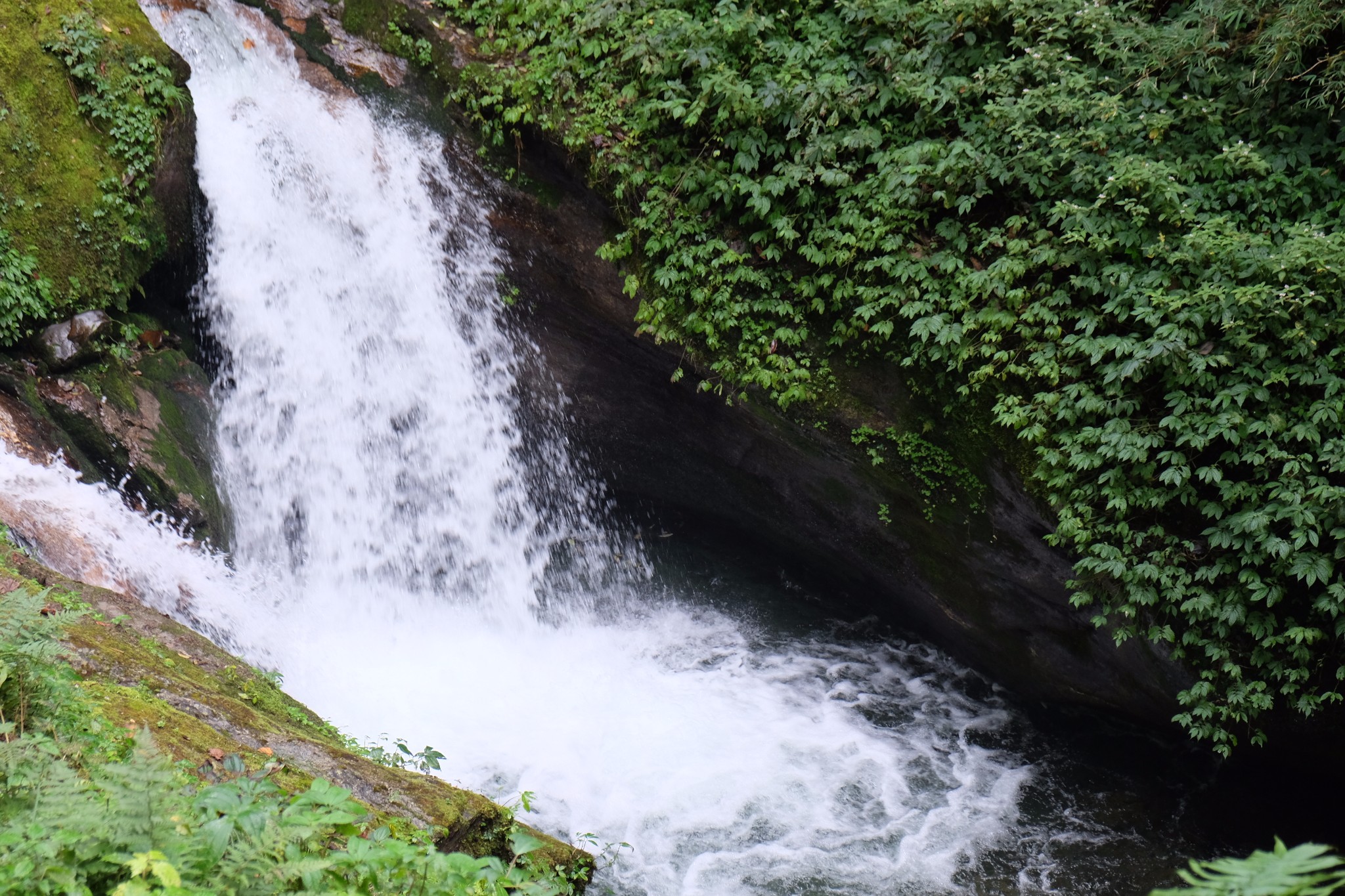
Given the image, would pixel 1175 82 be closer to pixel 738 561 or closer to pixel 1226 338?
pixel 1226 338

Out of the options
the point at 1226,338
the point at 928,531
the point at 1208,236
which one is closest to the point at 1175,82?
the point at 1208,236

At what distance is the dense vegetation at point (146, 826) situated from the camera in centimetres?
188

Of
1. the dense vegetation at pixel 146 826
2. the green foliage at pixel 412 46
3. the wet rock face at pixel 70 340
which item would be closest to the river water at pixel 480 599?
the green foliage at pixel 412 46

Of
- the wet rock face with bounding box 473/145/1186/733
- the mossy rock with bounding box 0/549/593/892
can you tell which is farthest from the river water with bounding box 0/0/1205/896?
the mossy rock with bounding box 0/549/593/892

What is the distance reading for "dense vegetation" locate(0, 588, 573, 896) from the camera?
6.16 feet

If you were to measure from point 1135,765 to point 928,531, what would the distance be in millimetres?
2501

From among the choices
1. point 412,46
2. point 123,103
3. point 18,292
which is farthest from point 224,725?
point 412,46

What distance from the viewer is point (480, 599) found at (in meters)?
7.43

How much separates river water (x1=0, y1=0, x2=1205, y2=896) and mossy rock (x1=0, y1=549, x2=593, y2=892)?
4.31ft

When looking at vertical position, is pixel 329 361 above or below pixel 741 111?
below

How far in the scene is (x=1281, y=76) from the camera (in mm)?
5340

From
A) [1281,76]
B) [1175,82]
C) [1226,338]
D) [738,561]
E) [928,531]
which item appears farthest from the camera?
[738,561]

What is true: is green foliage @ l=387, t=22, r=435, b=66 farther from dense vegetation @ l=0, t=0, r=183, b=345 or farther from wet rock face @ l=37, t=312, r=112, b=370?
wet rock face @ l=37, t=312, r=112, b=370

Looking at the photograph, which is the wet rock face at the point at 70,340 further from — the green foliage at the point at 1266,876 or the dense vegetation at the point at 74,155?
the green foliage at the point at 1266,876
